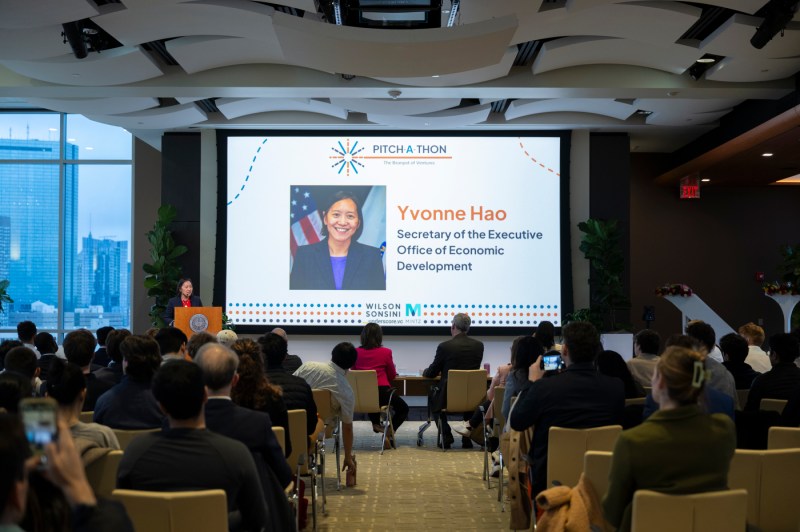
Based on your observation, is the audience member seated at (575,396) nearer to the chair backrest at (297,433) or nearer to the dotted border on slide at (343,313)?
the chair backrest at (297,433)

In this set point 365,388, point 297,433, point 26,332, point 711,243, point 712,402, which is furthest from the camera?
point 711,243

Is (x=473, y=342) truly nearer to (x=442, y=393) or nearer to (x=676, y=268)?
(x=442, y=393)

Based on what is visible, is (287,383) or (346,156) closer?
(287,383)

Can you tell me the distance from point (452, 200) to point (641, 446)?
347 inches

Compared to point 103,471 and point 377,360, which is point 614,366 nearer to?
point 103,471

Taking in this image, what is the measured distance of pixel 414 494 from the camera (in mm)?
6113

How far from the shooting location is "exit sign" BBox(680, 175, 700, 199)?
13.1m

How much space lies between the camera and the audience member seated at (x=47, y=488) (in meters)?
1.40

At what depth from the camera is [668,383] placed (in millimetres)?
2621

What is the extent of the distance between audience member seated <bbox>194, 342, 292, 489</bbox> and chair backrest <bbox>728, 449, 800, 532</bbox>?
1869mm

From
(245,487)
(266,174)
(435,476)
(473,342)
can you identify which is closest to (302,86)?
(266,174)

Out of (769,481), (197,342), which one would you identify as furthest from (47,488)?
(197,342)

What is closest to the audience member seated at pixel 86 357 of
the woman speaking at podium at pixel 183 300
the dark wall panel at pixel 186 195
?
the woman speaking at podium at pixel 183 300

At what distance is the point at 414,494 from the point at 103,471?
349 cm
